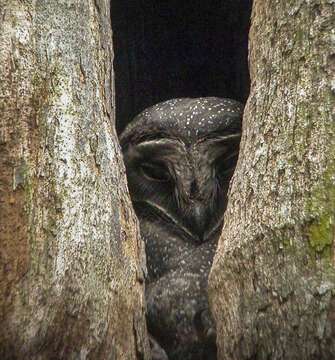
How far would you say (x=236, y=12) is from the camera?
11.1ft

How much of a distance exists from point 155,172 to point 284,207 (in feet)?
2.43

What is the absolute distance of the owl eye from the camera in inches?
106

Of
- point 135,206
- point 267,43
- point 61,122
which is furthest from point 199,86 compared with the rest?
point 61,122

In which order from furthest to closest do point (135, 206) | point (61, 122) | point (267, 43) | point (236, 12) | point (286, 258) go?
point (236, 12) → point (135, 206) → point (267, 43) → point (61, 122) → point (286, 258)

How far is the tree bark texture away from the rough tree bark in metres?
0.25

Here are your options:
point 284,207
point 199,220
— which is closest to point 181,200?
point 199,220

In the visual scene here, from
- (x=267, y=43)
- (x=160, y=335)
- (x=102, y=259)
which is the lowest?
(x=160, y=335)

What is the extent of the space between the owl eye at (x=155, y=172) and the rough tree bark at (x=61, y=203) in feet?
1.32

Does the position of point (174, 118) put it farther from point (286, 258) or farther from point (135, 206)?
point (286, 258)

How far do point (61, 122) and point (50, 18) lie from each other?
11.5 inches

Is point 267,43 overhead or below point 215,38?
overhead

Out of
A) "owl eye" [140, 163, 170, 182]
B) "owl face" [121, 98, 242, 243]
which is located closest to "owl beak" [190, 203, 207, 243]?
"owl face" [121, 98, 242, 243]

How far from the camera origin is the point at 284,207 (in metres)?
2.05

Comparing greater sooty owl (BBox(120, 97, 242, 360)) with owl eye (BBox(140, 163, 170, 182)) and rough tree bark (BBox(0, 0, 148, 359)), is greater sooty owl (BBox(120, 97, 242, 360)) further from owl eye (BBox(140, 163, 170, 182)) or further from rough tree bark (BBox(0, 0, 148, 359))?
rough tree bark (BBox(0, 0, 148, 359))
